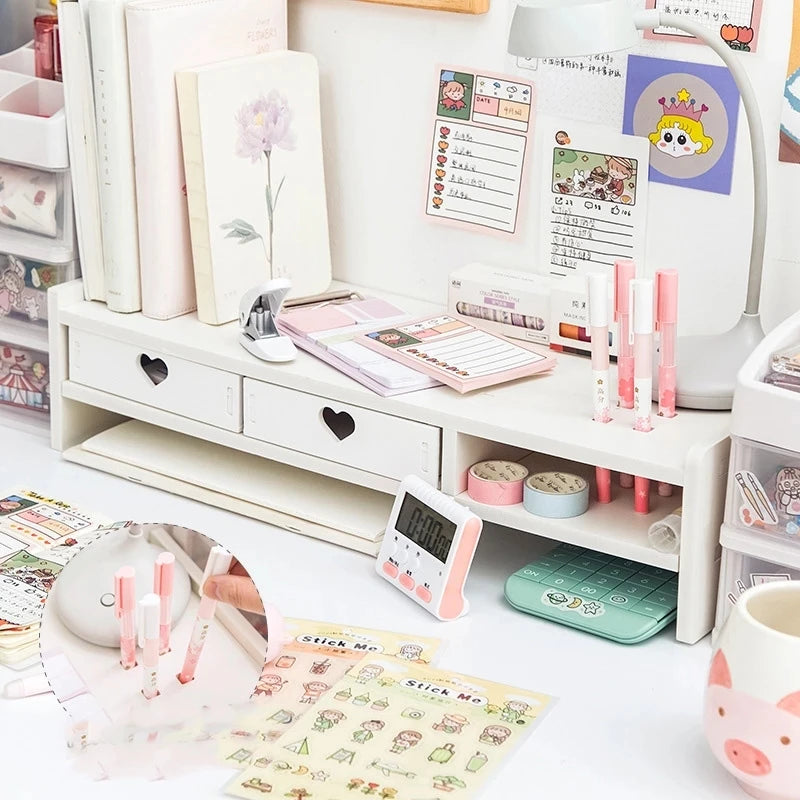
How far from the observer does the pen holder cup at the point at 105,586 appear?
1.09 meters

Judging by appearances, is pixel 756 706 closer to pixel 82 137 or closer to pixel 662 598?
pixel 662 598

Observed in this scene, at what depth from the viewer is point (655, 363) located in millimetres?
1424

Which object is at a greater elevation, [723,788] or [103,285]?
[103,285]

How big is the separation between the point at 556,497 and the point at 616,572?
0.35ft

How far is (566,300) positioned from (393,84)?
1.14 feet

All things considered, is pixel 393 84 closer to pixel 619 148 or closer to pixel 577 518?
pixel 619 148

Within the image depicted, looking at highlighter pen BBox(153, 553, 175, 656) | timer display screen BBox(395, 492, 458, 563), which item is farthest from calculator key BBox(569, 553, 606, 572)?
highlighter pen BBox(153, 553, 175, 656)

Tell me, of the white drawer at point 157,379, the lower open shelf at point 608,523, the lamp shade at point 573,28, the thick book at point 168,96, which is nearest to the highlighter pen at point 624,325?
the lower open shelf at point 608,523

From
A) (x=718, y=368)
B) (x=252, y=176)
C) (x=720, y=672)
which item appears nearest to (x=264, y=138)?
(x=252, y=176)

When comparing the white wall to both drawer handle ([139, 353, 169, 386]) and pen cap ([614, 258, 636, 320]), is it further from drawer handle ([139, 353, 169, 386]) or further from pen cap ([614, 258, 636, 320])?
drawer handle ([139, 353, 169, 386])

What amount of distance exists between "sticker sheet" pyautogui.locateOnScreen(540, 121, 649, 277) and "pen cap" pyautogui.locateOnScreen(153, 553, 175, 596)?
68cm

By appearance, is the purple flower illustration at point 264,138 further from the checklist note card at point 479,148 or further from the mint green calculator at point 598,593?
the mint green calculator at point 598,593

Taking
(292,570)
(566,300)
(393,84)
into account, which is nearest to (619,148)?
(566,300)

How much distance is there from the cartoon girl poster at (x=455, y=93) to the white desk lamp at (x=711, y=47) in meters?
0.27
